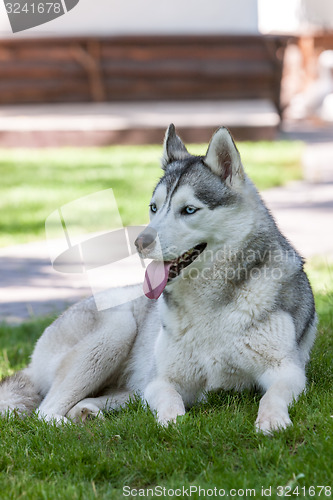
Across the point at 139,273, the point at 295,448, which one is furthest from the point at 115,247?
the point at 295,448

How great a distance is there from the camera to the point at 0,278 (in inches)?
299

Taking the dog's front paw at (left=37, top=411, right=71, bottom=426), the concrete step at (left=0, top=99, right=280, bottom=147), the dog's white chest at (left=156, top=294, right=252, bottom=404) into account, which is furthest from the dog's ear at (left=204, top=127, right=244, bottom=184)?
the concrete step at (left=0, top=99, right=280, bottom=147)

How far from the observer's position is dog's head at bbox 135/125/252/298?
12.1 ft

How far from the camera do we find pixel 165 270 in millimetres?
3754

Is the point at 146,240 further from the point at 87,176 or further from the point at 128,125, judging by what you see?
the point at 128,125

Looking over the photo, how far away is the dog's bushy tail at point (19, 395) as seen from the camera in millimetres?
4129

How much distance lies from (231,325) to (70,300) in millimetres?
3295

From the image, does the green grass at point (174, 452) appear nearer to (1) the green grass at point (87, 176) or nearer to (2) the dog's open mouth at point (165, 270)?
(2) the dog's open mouth at point (165, 270)

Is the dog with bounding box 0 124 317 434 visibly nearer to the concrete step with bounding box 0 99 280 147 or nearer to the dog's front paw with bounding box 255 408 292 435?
the dog's front paw with bounding box 255 408 292 435

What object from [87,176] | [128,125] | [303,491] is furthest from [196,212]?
[128,125]

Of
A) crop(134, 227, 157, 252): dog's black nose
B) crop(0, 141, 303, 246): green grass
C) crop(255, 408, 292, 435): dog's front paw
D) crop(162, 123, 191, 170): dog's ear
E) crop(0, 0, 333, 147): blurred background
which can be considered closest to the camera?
crop(255, 408, 292, 435): dog's front paw

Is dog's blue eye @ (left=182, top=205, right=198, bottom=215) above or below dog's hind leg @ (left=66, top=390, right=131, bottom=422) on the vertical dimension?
above

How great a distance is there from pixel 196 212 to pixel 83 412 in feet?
4.03

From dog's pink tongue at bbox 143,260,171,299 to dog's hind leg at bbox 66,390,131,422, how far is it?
71 centimetres
